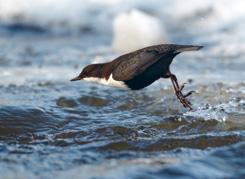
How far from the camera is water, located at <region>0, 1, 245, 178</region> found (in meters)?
5.71

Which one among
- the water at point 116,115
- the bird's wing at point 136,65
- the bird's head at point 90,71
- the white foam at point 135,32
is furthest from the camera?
the white foam at point 135,32

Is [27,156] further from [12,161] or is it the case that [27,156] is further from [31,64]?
[31,64]

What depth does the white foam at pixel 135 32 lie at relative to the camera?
1168 centimetres

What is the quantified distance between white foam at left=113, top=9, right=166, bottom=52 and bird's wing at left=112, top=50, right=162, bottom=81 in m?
4.56

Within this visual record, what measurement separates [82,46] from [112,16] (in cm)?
155

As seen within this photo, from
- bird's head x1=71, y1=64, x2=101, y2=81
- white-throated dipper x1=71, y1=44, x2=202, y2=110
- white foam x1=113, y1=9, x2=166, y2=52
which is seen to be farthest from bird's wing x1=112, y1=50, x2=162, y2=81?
white foam x1=113, y1=9, x2=166, y2=52

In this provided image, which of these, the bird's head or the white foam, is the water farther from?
the bird's head

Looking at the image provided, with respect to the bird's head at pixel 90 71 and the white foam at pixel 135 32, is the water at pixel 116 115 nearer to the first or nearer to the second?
the white foam at pixel 135 32

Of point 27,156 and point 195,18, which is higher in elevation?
point 195,18

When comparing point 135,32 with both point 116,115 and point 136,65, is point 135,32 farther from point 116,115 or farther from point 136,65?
point 136,65

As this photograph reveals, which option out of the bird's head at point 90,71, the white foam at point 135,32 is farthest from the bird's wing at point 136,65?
the white foam at point 135,32

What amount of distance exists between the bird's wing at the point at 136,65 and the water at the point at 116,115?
0.47 metres

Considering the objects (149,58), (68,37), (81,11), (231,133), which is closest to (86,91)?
(149,58)

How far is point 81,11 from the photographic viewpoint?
1426cm
